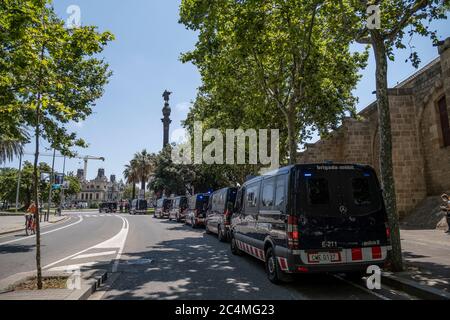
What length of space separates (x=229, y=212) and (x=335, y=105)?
9601 mm

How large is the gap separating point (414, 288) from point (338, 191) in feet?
6.82

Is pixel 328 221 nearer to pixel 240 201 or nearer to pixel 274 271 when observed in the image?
pixel 274 271

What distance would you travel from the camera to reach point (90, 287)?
20.0 ft

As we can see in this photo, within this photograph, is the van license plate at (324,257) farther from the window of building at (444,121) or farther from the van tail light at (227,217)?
the window of building at (444,121)

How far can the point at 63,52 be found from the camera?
22.6 ft

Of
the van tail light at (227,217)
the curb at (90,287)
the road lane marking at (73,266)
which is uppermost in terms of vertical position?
the van tail light at (227,217)

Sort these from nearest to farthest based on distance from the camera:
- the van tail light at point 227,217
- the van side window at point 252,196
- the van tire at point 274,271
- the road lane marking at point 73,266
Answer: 1. the van tire at point 274,271
2. the road lane marking at point 73,266
3. the van side window at point 252,196
4. the van tail light at point 227,217

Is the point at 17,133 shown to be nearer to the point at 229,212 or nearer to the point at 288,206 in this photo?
the point at 229,212

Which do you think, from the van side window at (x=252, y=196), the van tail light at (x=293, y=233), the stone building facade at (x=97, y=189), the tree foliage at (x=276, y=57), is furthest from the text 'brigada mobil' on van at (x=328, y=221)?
the stone building facade at (x=97, y=189)

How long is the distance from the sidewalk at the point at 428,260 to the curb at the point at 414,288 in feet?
0.48

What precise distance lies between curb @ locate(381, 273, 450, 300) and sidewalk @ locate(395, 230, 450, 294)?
15 centimetres

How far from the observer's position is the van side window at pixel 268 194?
7.56 m

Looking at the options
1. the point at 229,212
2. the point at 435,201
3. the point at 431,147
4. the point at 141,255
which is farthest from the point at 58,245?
the point at 431,147

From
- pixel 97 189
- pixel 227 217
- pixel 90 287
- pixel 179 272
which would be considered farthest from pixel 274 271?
pixel 97 189
